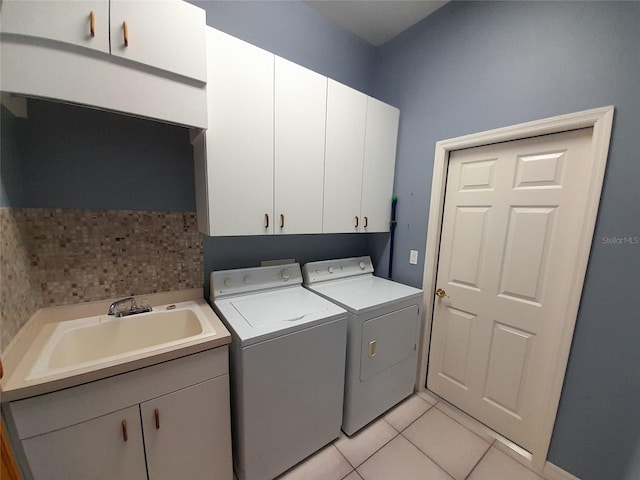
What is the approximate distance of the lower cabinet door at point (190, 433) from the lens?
Answer: 1.07 meters

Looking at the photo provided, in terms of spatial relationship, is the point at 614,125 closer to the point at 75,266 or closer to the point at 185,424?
the point at 185,424

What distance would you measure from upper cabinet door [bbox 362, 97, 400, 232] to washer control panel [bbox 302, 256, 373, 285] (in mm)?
392

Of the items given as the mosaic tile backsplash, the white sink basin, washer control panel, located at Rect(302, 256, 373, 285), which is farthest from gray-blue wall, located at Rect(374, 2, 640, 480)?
the mosaic tile backsplash

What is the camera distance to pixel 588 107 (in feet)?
4.09

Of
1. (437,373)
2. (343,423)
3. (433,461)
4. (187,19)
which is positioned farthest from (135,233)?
(437,373)

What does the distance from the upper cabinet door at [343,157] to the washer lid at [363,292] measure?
0.48 metres

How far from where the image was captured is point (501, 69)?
1542mm

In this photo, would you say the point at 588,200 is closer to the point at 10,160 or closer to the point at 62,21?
the point at 62,21

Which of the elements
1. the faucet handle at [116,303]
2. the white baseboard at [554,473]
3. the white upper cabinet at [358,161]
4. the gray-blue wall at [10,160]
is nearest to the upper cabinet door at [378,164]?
the white upper cabinet at [358,161]

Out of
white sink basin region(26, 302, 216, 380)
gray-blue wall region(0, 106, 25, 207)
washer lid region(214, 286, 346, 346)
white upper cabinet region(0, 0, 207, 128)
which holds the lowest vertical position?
white sink basin region(26, 302, 216, 380)

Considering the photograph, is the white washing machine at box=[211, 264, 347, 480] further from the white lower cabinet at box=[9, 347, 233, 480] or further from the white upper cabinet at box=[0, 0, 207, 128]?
the white upper cabinet at box=[0, 0, 207, 128]

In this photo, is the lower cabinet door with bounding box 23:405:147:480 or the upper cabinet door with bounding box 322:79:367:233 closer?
the lower cabinet door with bounding box 23:405:147:480

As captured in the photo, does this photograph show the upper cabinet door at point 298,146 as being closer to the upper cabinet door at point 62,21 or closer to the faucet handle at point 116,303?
the upper cabinet door at point 62,21

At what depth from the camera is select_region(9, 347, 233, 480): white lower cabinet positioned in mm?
854
